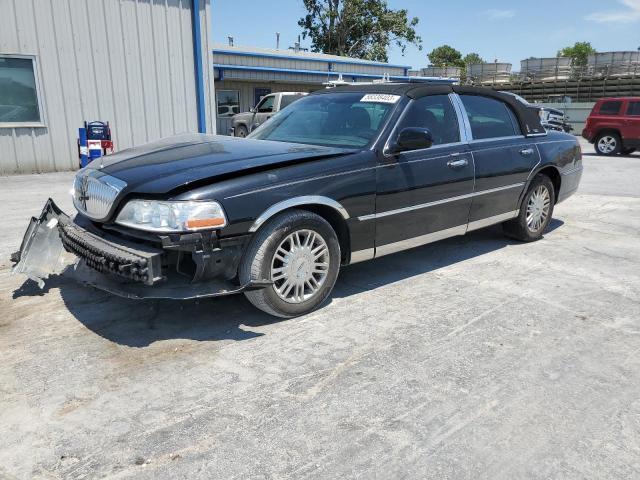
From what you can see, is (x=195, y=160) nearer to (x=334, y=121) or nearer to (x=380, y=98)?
(x=334, y=121)

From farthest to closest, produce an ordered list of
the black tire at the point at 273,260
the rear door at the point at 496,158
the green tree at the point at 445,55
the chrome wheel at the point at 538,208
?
the green tree at the point at 445,55, the chrome wheel at the point at 538,208, the rear door at the point at 496,158, the black tire at the point at 273,260

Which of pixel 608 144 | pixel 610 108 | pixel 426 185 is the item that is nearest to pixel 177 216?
pixel 426 185

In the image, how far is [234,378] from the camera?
2910 millimetres

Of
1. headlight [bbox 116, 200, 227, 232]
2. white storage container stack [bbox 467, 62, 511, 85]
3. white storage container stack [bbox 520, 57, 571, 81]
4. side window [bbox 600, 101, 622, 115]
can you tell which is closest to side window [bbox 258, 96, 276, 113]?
side window [bbox 600, 101, 622, 115]

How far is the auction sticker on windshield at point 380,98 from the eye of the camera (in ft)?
14.3

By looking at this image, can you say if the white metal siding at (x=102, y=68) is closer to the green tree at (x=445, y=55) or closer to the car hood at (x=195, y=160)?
the car hood at (x=195, y=160)

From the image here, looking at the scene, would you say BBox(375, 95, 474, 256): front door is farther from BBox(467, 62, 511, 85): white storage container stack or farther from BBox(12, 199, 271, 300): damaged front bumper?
BBox(467, 62, 511, 85): white storage container stack

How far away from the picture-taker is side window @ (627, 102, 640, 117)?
1641 centimetres

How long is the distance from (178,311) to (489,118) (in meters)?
3.50

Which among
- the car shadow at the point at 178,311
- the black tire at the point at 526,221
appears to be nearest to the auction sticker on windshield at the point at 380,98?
the car shadow at the point at 178,311

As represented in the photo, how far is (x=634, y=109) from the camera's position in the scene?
54.1ft

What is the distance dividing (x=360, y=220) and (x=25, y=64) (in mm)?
9892

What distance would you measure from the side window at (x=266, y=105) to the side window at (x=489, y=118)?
13087 millimetres

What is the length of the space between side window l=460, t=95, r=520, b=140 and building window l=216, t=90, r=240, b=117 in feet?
58.0
